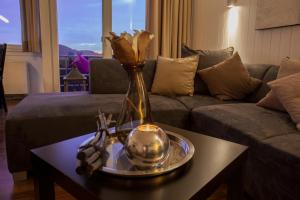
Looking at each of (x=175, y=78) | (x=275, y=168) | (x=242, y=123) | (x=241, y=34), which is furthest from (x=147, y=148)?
(x=241, y=34)

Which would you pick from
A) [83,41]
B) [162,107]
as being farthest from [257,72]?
[83,41]

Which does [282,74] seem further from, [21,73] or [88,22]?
[21,73]

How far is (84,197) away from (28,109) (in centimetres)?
123

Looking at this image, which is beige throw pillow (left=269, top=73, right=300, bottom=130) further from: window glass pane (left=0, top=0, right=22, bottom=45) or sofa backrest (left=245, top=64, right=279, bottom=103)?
window glass pane (left=0, top=0, right=22, bottom=45)

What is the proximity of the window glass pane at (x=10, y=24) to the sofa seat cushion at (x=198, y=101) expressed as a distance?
3.44 meters

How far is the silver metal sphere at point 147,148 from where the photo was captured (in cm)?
81

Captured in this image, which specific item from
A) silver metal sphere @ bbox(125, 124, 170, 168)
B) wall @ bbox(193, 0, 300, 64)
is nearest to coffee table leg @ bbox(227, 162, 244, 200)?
silver metal sphere @ bbox(125, 124, 170, 168)

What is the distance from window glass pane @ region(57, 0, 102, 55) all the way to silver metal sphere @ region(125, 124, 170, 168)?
3.39 meters

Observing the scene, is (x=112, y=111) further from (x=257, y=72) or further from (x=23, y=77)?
(x=23, y=77)

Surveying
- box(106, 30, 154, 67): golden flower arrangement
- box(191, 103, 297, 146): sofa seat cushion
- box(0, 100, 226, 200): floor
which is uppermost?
box(106, 30, 154, 67): golden flower arrangement

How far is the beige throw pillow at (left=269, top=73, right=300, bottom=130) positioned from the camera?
149cm

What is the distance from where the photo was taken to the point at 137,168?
815 millimetres

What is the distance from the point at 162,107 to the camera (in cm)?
194

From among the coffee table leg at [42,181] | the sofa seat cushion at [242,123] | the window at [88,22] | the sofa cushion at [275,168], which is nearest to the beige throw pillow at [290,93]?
the sofa seat cushion at [242,123]
